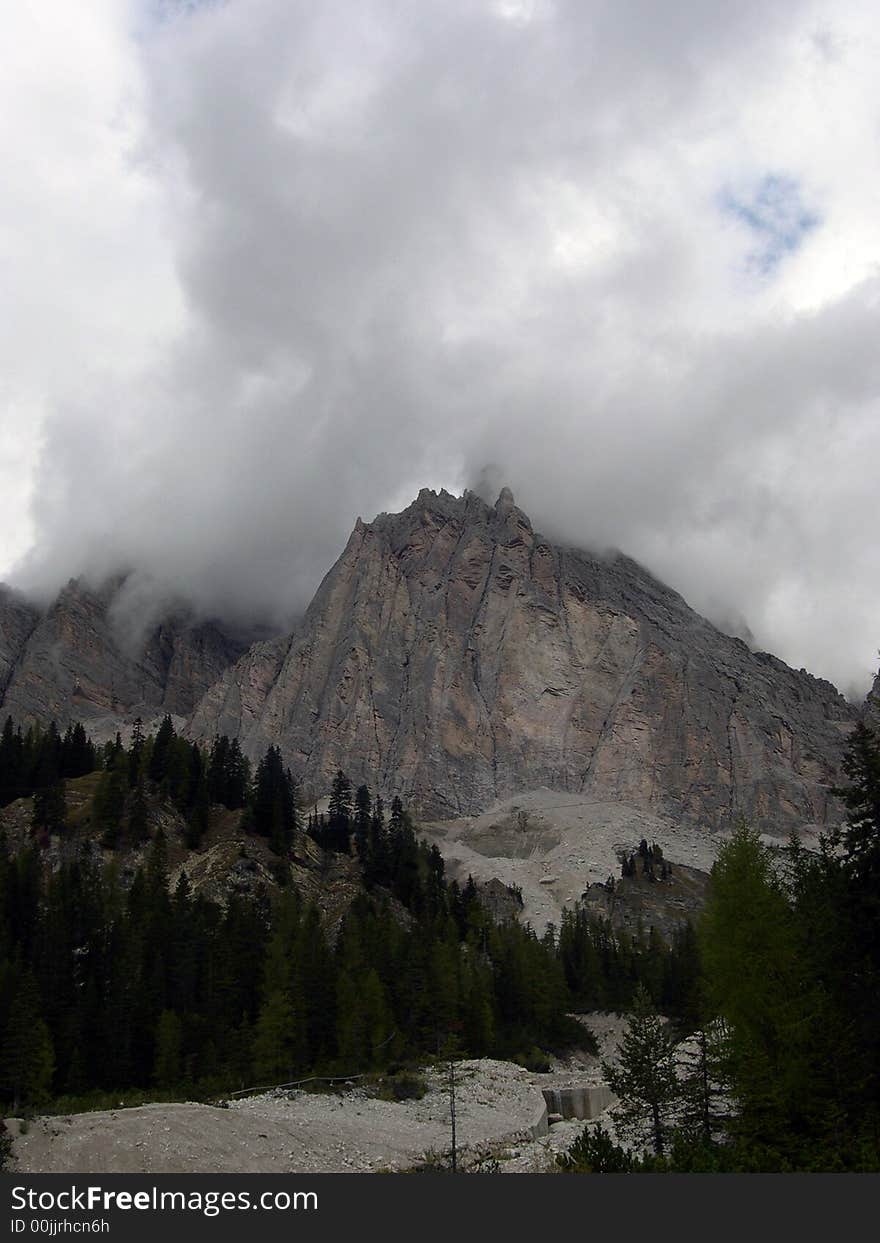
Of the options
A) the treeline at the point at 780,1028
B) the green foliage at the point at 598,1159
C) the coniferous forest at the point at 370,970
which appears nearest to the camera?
the green foliage at the point at 598,1159

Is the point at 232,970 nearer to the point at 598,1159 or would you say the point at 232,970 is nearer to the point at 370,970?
the point at 370,970

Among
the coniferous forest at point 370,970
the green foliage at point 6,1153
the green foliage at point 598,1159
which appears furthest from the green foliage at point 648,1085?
the green foliage at point 6,1153

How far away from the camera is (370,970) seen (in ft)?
259

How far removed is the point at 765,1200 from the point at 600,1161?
6.95m

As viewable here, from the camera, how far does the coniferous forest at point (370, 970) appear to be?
3241cm

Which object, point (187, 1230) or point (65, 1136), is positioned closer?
point (187, 1230)

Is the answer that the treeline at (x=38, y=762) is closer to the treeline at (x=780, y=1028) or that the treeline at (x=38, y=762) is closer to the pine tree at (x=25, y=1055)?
the pine tree at (x=25, y=1055)

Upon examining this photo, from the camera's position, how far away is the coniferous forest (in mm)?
32406

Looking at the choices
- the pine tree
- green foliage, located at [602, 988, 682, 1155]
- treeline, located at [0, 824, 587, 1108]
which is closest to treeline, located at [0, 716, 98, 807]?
treeline, located at [0, 824, 587, 1108]

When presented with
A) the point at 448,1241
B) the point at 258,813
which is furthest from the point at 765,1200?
the point at 258,813

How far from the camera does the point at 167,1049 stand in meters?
61.4

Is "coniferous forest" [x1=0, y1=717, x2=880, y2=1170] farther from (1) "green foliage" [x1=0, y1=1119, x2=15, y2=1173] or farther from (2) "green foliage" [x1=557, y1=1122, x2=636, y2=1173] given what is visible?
(1) "green foliage" [x1=0, y1=1119, x2=15, y2=1173]

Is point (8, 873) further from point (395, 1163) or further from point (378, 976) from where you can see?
point (395, 1163)

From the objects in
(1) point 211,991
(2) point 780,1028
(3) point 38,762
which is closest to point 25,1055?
(1) point 211,991
